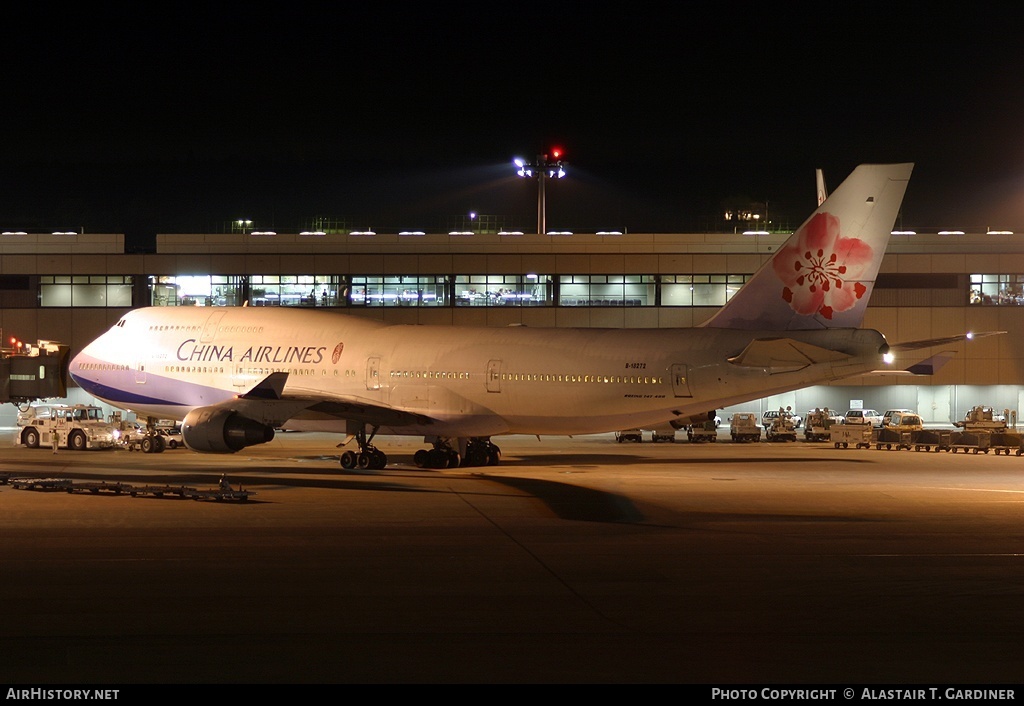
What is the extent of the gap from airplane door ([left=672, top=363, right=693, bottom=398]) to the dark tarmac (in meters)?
3.13

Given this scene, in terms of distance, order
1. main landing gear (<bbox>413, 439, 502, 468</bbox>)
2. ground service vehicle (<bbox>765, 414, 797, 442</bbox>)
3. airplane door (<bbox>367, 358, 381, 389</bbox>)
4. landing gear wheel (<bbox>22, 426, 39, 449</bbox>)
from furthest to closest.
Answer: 1. ground service vehicle (<bbox>765, 414, 797, 442</bbox>)
2. landing gear wheel (<bbox>22, 426, 39, 449</bbox>)
3. airplane door (<bbox>367, 358, 381, 389</bbox>)
4. main landing gear (<bbox>413, 439, 502, 468</bbox>)

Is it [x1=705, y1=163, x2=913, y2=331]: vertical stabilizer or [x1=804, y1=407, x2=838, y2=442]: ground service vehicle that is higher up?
[x1=705, y1=163, x2=913, y2=331]: vertical stabilizer

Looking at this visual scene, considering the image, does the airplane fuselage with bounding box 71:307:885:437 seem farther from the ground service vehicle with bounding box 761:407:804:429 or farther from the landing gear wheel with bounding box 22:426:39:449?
the ground service vehicle with bounding box 761:407:804:429

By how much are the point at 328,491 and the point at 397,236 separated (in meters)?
44.2

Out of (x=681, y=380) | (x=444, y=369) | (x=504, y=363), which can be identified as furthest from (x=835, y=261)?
(x=444, y=369)

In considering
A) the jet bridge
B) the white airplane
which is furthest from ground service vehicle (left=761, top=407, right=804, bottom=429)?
the jet bridge

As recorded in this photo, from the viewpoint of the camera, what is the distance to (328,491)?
108 feet

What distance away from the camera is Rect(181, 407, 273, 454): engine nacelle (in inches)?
1460

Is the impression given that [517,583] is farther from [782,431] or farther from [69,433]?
[782,431]

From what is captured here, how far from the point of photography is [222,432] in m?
37.2

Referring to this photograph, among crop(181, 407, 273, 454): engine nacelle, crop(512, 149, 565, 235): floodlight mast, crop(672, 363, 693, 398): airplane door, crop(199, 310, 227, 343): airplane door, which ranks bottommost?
crop(181, 407, 273, 454): engine nacelle

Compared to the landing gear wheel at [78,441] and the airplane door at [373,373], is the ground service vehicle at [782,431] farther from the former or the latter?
the landing gear wheel at [78,441]

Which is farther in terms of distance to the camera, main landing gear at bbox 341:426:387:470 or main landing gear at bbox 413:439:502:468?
main landing gear at bbox 413:439:502:468

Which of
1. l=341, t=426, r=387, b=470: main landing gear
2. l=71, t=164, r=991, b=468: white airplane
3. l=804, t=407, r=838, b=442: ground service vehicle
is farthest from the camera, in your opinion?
l=804, t=407, r=838, b=442: ground service vehicle
